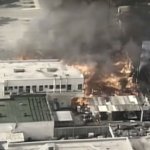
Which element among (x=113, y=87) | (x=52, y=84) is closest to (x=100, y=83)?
(x=113, y=87)

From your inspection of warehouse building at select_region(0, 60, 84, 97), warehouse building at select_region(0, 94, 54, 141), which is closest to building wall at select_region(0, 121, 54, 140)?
warehouse building at select_region(0, 94, 54, 141)

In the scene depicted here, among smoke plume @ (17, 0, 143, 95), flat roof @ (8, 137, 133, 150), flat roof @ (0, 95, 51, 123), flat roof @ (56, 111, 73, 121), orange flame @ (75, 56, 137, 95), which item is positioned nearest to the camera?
flat roof @ (8, 137, 133, 150)

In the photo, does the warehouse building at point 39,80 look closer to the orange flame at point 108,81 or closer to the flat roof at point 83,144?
the orange flame at point 108,81

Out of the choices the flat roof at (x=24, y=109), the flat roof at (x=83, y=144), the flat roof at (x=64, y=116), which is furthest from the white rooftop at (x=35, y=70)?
the flat roof at (x=83, y=144)

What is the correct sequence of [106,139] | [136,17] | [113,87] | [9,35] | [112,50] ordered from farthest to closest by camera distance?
[136,17] < [9,35] < [112,50] < [113,87] < [106,139]

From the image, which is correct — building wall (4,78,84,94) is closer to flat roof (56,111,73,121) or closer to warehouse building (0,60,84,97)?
warehouse building (0,60,84,97)

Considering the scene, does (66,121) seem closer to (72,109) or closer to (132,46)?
(72,109)
